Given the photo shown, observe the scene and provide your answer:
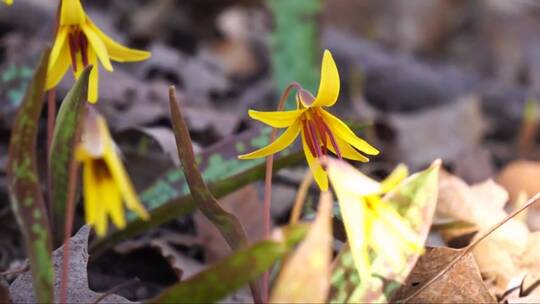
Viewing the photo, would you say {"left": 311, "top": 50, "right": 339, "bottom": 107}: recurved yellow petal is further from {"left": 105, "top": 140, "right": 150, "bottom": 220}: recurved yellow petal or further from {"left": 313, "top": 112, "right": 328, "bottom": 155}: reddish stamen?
{"left": 105, "top": 140, "right": 150, "bottom": 220}: recurved yellow petal

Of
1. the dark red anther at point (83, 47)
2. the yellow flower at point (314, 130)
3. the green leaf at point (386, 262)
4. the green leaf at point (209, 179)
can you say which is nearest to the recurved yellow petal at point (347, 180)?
the yellow flower at point (314, 130)

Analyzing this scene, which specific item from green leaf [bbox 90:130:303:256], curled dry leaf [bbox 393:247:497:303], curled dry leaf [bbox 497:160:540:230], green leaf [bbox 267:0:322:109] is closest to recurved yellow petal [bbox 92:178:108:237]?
curled dry leaf [bbox 393:247:497:303]

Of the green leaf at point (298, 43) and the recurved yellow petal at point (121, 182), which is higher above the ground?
the recurved yellow petal at point (121, 182)

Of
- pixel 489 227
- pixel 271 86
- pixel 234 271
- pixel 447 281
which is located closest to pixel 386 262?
pixel 447 281

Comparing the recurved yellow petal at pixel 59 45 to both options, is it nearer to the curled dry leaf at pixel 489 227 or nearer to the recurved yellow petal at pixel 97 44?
the recurved yellow petal at pixel 97 44

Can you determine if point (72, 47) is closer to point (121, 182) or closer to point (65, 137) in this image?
point (65, 137)

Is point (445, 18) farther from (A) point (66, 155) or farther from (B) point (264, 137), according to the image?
(A) point (66, 155)
